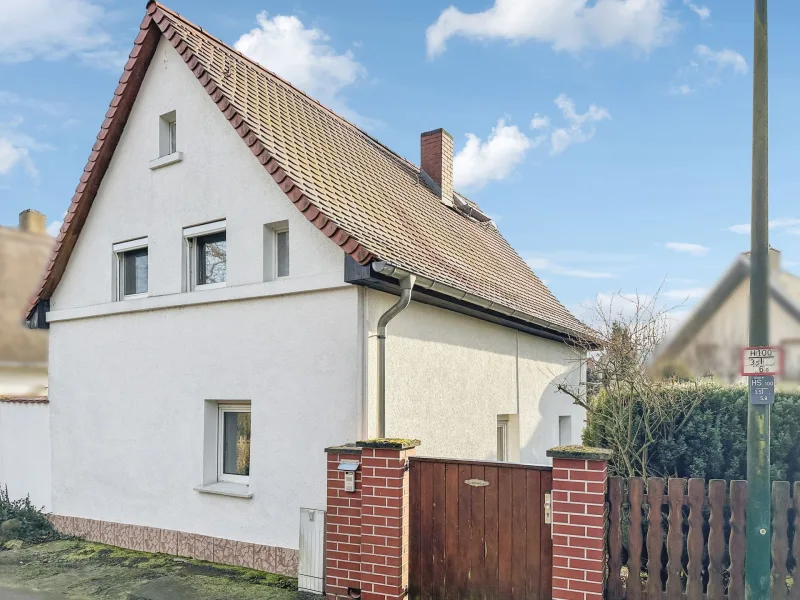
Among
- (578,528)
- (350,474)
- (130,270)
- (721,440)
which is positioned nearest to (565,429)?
(721,440)

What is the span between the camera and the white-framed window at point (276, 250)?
27.0 ft

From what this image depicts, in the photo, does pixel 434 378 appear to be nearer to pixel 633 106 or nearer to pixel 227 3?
pixel 633 106

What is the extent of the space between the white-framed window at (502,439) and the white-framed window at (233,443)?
4.62 m

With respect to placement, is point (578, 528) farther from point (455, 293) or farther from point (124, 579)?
point (124, 579)

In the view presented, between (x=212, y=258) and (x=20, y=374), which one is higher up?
(x=212, y=258)

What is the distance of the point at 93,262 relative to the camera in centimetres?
1035

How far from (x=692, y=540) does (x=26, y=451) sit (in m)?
10.2

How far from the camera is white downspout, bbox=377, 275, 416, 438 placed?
746cm

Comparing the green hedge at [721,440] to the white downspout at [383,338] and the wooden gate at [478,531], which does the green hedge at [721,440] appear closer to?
the wooden gate at [478,531]

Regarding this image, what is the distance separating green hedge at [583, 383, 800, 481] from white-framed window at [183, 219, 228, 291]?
5995 mm

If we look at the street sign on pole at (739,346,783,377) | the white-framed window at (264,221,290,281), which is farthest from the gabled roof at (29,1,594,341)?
the street sign on pole at (739,346,783,377)

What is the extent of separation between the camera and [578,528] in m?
5.39

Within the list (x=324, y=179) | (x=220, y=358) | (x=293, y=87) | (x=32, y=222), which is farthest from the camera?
(x=293, y=87)

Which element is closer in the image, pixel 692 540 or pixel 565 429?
pixel 692 540
